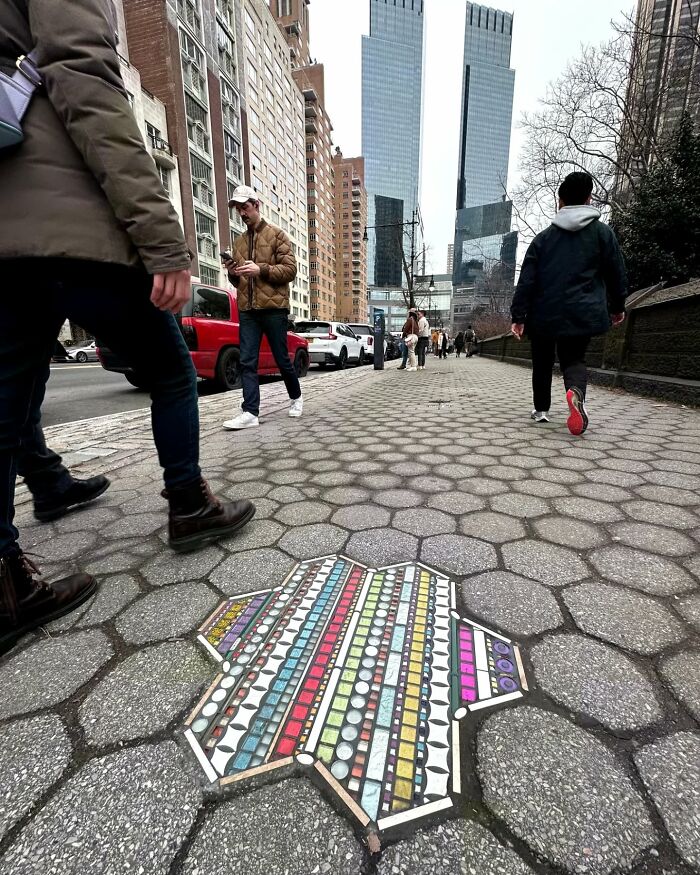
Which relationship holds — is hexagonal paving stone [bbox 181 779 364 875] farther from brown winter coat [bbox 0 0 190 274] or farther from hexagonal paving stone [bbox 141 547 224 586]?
brown winter coat [bbox 0 0 190 274]

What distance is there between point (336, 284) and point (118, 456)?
9462 cm

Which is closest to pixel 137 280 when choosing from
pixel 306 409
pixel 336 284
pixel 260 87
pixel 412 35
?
pixel 306 409

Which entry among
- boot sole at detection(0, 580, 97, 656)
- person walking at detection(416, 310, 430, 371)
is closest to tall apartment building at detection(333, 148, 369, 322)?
person walking at detection(416, 310, 430, 371)

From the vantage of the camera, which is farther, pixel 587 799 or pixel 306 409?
pixel 306 409

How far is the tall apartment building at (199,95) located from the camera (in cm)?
3180

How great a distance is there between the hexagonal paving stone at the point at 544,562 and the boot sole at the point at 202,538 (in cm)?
115

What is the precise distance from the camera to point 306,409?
17.3ft

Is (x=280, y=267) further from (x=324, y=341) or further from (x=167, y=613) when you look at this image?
(x=324, y=341)

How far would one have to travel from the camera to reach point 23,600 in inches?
48.6

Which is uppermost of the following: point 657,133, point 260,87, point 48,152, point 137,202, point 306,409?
point 260,87

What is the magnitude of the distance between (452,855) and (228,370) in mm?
6744

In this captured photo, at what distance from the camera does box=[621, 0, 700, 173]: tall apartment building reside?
11.7 m

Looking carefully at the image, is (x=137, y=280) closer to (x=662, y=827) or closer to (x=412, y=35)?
(x=662, y=827)

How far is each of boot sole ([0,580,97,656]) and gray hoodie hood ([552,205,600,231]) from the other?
13.3 ft
